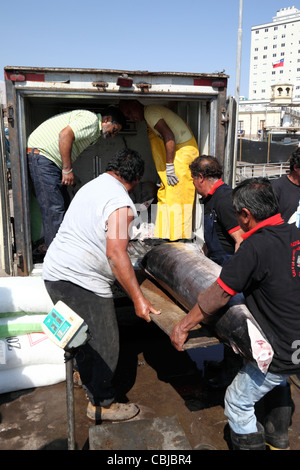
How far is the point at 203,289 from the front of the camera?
284 cm

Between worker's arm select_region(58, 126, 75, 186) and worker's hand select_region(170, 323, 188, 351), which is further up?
worker's arm select_region(58, 126, 75, 186)

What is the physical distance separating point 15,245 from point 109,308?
1570 mm

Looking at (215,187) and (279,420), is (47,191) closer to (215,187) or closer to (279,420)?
(215,187)

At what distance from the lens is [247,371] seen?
232 cm

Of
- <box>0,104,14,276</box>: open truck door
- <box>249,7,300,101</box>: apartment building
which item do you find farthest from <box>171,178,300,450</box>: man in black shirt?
<box>249,7,300,101</box>: apartment building

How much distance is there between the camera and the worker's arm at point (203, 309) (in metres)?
2.19

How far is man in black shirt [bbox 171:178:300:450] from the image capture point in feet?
6.95

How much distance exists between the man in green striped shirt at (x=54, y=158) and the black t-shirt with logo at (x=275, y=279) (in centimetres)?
249

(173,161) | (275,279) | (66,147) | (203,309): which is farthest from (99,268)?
(173,161)

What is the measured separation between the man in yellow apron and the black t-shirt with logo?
2.71 metres

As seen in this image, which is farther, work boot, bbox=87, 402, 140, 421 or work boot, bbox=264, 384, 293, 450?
work boot, bbox=87, 402, 140, 421

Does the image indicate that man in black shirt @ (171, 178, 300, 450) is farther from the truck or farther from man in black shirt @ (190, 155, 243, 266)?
the truck

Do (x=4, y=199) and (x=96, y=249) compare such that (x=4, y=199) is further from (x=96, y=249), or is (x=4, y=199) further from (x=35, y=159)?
(x=96, y=249)

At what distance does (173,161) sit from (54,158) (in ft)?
4.74
